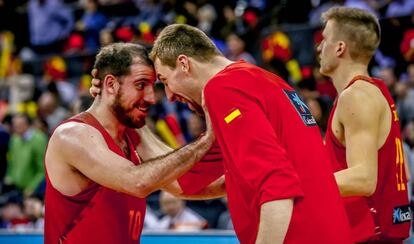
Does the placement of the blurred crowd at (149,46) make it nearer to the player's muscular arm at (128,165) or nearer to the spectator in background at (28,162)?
the spectator in background at (28,162)

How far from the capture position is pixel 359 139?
3924 millimetres

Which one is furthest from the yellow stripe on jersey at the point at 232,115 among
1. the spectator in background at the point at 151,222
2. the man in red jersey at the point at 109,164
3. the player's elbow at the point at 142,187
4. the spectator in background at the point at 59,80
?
the spectator in background at the point at 59,80

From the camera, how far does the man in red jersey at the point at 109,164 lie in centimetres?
393

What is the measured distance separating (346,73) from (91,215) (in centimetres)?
150

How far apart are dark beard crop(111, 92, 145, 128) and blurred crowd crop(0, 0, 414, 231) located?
2.75 meters

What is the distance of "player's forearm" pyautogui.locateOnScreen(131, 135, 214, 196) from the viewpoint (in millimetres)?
3912

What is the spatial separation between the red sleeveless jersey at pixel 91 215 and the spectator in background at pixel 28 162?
6566 millimetres

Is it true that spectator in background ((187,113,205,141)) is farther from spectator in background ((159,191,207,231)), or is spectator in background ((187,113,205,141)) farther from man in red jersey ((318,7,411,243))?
man in red jersey ((318,7,411,243))

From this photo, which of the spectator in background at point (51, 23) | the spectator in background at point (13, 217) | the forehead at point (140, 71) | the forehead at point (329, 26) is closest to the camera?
the forehead at point (140, 71)

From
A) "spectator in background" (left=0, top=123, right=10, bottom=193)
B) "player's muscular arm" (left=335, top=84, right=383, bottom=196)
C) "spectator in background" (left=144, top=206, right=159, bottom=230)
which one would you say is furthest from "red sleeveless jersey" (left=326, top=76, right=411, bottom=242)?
"spectator in background" (left=0, top=123, right=10, bottom=193)

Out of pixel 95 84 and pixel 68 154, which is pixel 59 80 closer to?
pixel 95 84

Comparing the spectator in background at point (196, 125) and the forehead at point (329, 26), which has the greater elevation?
the forehead at point (329, 26)

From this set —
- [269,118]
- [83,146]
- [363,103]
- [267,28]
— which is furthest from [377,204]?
[267,28]

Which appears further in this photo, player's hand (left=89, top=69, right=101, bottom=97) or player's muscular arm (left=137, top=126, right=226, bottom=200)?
player's muscular arm (left=137, top=126, right=226, bottom=200)
